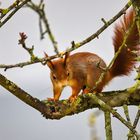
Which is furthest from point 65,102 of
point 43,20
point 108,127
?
point 43,20

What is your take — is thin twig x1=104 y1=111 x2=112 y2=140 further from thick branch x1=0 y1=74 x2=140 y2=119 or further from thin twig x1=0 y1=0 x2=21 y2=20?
thin twig x1=0 y1=0 x2=21 y2=20

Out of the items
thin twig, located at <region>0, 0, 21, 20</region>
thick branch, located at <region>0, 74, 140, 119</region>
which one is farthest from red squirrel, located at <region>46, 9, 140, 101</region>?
thin twig, located at <region>0, 0, 21, 20</region>

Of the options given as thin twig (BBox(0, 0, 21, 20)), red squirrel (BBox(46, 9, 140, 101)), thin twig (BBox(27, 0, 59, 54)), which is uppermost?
red squirrel (BBox(46, 9, 140, 101))

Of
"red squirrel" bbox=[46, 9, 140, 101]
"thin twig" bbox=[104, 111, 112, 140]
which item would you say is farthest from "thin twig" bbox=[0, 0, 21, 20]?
"red squirrel" bbox=[46, 9, 140, 101]

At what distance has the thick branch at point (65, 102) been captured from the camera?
248cm

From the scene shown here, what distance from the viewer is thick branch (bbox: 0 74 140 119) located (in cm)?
248

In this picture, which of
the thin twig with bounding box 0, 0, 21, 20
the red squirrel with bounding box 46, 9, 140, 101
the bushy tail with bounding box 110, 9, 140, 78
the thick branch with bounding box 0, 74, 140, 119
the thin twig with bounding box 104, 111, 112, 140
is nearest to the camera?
the thin twig with bounding box 0, 0, 21, 20

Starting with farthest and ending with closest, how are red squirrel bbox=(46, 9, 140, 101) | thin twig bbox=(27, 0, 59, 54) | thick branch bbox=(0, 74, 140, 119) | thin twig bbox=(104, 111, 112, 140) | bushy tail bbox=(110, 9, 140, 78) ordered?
red squirrel bbox=(46, 9, 140, 101)
bushy tail bbox=(110, 9, 140, 78)
thin twig bbox=(104, 111, 112, 140)
thick branch bbox=(0, 74, 140, 119)
thin twig bbox=(27, 0, 59, 54)

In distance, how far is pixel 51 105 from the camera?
9.14 feet

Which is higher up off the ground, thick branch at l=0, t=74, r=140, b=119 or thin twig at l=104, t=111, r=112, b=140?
thick branch at l=0, t=74, r=140, b=119

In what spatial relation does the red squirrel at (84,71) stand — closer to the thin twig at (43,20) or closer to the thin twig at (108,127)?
the thin twig at (108,127)

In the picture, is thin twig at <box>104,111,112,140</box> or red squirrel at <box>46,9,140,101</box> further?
red squirrel at <box>46,9,140,101</box>

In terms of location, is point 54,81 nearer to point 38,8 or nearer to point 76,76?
point 76,76

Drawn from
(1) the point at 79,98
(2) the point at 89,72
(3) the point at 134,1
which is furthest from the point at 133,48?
(3) the point at 134,1
